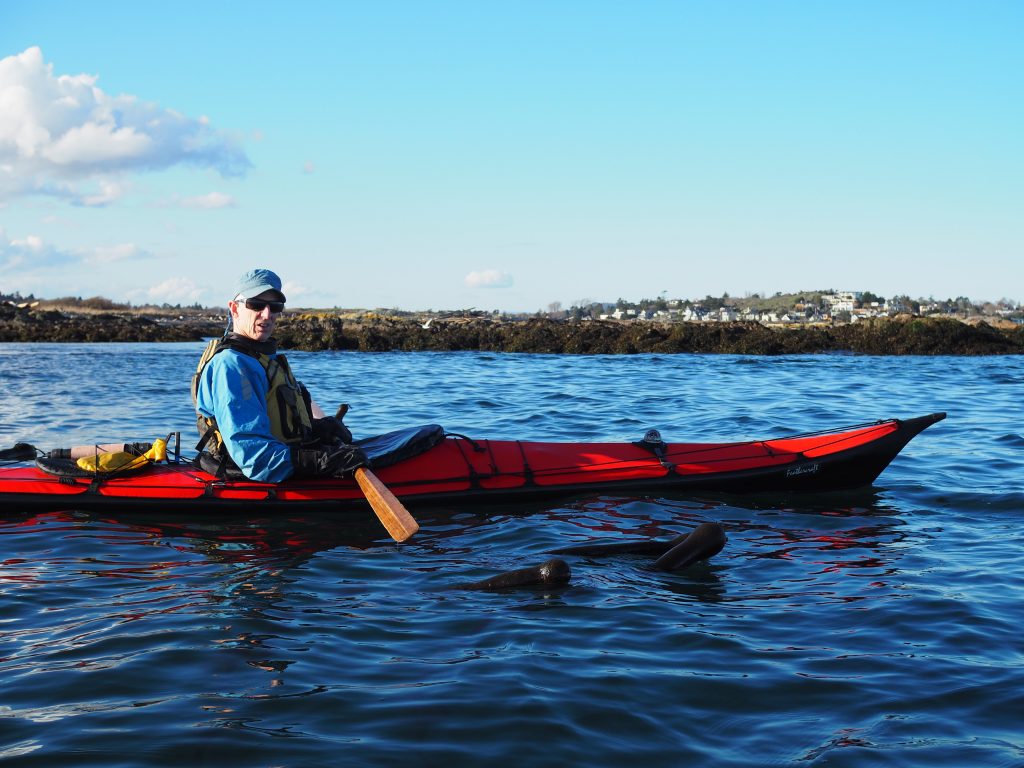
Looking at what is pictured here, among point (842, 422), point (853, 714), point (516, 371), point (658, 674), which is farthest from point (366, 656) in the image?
point (516, 371)

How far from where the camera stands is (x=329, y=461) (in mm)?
5875

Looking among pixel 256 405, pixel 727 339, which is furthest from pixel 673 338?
pixel 256 405

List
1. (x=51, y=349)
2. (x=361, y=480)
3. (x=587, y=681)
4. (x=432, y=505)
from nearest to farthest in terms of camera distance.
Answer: (x=587, y=681) < (x=361, y=480) < (x=432, y=505) < (x=51, y=349)

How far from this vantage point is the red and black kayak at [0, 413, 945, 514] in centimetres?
620

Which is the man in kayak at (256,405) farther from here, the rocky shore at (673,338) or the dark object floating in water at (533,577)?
the rocky shore at (673,338)

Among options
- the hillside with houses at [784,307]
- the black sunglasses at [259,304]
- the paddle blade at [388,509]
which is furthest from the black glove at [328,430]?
the hillside with houses at [784,307]

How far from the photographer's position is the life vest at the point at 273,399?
5961 millimetres

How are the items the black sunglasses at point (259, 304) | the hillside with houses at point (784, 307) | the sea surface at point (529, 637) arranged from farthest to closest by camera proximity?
the hillside with houses at point (784, 307) < the black sunglasses at point (259, 304) < the sea surface at point (529, 637)

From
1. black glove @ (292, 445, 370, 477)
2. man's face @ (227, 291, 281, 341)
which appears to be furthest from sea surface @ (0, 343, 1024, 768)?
man's face @ (227, 291, 281, 341)

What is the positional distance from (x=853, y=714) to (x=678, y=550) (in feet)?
5.77

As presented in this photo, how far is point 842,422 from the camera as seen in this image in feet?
35.9

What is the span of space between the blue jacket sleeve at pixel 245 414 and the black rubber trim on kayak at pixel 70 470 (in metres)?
0.91

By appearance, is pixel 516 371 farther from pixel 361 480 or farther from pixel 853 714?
pixel 853 714

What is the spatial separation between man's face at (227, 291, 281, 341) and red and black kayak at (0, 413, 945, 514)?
1.00 m
